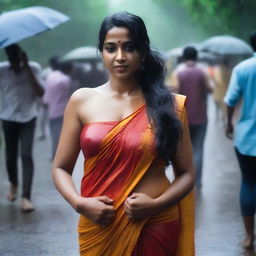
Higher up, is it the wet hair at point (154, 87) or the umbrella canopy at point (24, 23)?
the wet hair at point (154, 87)

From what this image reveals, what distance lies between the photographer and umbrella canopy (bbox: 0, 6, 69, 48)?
724 centimetres

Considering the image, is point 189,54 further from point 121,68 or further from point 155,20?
point 155,20

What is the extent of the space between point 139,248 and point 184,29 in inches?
2824

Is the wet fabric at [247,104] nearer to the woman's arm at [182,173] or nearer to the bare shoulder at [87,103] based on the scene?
the woman's arm at [182,173]

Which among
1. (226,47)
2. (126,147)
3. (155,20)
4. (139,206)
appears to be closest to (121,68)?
(126,147)

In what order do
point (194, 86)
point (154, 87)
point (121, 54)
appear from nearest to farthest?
point (121, 54), point (154, 87), point (194, 86)

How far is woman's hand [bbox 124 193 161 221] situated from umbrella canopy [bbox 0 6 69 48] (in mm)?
4169

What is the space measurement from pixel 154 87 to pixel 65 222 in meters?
4.35

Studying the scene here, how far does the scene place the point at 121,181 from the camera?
10.7 feet

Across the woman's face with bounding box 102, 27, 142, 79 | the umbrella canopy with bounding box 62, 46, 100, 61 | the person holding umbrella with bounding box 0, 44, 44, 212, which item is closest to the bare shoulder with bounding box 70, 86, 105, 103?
the woman's face with bounding box 102, 27, 142, 79

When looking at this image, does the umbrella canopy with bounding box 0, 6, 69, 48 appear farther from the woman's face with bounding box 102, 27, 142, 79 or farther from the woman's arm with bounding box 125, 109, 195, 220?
the woman's arm with bounding box 125, 109, 195, 220

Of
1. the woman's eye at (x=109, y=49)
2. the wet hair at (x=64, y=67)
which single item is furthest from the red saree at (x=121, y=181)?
the wet hair at (x=64, y=67)

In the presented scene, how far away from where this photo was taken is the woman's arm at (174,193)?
320 cm

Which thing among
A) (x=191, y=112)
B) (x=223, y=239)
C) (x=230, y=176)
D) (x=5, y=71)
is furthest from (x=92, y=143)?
(x=230, y=176)
